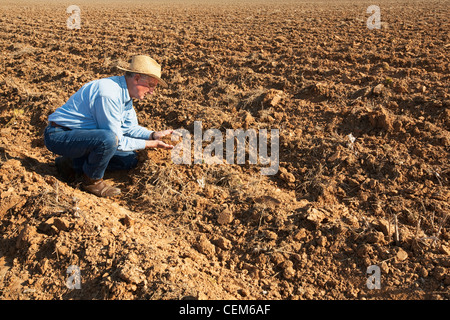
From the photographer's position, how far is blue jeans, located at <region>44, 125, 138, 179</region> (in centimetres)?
332

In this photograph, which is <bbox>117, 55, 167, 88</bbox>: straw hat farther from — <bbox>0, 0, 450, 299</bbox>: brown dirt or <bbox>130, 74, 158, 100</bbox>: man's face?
<bbox>0, 0, 450, 299</bbox>: brown dirt

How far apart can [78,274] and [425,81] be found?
486cm

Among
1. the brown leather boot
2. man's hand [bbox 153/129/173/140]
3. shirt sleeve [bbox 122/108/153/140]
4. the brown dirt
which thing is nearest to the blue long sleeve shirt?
shirt sleeve [bbox 122/108/153/140]

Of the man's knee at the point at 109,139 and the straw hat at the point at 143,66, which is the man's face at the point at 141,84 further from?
the man's knee at the point at 109,139

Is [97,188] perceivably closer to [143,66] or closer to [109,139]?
[109,139]

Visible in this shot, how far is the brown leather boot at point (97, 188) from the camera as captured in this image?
3607mm

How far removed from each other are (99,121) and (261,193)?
164 centimetres

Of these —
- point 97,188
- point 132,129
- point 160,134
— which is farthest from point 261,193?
point 97,188

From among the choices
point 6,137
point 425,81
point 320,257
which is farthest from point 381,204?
point 6,137

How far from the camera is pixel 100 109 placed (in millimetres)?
3287

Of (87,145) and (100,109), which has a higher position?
(100,109)

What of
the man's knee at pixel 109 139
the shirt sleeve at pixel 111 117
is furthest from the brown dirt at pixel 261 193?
the man's knee at pixel 109 139

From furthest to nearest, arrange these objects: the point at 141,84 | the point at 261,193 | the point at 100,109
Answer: the point at 261,193 → the point at 141,84 → the point at 100,109

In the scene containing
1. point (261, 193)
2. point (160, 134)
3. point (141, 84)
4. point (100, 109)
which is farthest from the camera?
point (160, 134)
